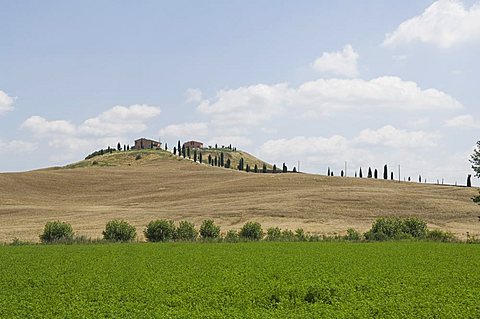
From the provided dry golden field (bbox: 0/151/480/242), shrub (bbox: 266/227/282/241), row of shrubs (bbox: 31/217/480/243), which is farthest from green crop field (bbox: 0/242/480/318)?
dry golden field (bbox: 0/151/480/242)

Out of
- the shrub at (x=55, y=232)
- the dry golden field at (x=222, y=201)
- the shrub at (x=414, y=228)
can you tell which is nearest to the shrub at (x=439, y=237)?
the shrub at (x=414, y=228)

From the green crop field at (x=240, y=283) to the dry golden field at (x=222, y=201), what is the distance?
28.8 meters

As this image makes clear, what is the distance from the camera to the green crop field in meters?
20.6

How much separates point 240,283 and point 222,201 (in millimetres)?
65254

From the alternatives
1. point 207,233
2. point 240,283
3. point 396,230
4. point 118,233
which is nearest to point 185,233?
point 207,233

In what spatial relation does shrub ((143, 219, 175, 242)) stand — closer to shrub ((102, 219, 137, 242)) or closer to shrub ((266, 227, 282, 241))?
shrub ((102, 219, 137, 242))

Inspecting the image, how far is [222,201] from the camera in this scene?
91.4 m

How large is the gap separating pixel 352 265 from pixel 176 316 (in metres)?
16.0

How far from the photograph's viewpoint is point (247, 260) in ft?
116

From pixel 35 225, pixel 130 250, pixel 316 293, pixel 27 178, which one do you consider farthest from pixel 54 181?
pixel 316 293

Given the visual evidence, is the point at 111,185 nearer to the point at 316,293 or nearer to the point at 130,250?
the point at 130,250

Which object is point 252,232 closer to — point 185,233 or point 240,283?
point 185,233

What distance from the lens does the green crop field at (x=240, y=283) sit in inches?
811

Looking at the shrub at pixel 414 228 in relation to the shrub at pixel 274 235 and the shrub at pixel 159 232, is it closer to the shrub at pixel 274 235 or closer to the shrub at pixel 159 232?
the shrub at pixel 274 235
